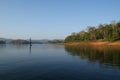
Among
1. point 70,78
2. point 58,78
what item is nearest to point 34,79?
point 58,78

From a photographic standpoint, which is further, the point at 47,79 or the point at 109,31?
the point at 109,31

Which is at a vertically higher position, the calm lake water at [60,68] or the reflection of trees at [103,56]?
the reflection of trees at [103,56]

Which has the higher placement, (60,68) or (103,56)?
(103,56)

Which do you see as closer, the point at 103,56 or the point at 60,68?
the point at 60,68

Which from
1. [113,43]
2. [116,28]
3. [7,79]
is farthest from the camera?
[116,28]

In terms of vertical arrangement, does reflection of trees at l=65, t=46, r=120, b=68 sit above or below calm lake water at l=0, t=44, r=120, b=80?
above

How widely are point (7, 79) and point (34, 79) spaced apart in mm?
4315

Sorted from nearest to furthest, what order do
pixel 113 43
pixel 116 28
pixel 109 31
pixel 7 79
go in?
pixel 7 79 < pixel 113 43 < pixel 116 28 < pixel 109 31

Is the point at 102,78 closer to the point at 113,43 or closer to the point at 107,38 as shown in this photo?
the point at 113,43

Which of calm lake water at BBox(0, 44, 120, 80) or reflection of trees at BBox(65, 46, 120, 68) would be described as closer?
calm lake water at BBox(0, 44, 120, 80)

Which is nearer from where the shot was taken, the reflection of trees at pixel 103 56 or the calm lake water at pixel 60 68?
the calm lake water at pixel 60 68

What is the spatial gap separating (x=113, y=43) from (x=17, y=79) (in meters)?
145

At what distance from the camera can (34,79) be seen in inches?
1113

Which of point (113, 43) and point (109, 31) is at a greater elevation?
point (109, 31)
